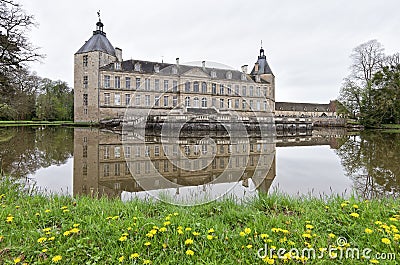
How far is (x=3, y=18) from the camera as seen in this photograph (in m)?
13.0

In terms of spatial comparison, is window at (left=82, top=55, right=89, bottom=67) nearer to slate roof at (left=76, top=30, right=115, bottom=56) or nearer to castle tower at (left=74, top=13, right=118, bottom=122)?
castle tower at (left=74, top=13, right=118, bottom=122)

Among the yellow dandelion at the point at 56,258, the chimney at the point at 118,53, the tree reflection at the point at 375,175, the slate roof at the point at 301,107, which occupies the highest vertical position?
the chimney at the point at 118,53

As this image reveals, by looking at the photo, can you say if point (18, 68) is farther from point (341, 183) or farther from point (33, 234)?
point (341, 183)

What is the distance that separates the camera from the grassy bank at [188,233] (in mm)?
2143

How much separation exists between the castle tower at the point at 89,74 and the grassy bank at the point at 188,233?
33.6 metres

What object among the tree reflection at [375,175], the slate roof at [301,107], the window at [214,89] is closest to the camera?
the window at [214,89]

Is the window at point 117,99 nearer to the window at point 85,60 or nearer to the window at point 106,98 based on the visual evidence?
the window at point 106,98

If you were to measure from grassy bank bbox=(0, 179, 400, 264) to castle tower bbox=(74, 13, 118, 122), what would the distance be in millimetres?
33648

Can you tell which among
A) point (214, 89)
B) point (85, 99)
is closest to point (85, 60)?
point (85, 99)

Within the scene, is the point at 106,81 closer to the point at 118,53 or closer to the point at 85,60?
the point at 85,60

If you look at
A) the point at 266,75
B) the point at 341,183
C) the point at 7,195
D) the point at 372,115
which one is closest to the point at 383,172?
the point at 341,183

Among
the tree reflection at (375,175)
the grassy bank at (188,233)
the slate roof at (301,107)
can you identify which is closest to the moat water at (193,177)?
the tree reflection at (375,175)

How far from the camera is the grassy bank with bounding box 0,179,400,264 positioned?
214cm

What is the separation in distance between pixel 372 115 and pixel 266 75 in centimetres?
1616
